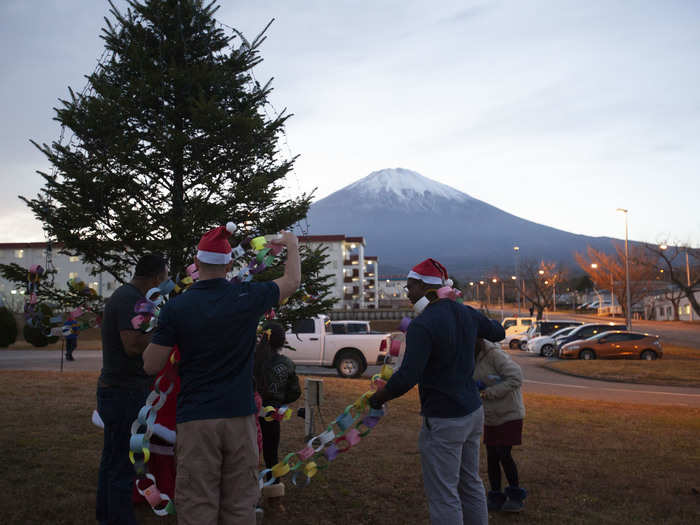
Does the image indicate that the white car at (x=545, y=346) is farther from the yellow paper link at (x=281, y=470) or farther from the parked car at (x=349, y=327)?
the yellow paper link at (x=281, y=470)

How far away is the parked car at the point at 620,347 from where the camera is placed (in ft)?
80.6

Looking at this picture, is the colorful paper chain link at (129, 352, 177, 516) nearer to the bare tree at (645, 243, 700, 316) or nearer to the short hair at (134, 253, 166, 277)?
the short hair at (134, 253, 166, 277)

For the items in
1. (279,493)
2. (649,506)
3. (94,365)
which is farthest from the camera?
(94,365)

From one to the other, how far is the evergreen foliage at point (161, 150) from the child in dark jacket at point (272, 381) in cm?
390

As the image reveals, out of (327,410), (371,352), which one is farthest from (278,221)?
(371,352)

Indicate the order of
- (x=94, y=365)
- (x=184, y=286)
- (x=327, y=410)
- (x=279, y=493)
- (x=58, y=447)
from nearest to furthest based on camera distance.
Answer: (x=184, y=286), (x=279, y=493), (x=58, y=447), (x=327, y=410), (x=94, y=365)

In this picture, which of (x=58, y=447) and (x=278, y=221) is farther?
(x=278, y=221)

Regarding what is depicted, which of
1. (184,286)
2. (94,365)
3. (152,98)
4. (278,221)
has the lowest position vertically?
(94,365)

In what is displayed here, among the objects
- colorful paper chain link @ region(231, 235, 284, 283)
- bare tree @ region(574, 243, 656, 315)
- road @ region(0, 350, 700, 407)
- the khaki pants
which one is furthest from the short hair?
bare tree @ region(574, 243, 656, 315)

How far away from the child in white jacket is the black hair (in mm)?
1868

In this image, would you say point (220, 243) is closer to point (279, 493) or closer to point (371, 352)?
point (279, 493)

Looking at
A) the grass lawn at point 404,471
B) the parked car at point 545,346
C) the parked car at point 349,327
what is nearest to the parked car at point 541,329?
the parked car at point 545,346

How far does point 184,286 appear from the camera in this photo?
15.0ft

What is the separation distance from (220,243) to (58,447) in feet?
18.1
